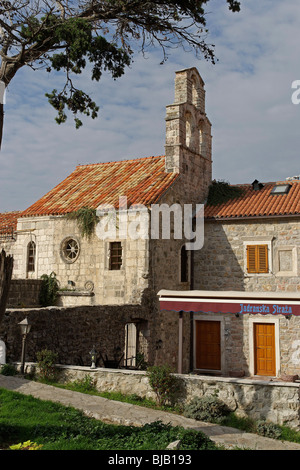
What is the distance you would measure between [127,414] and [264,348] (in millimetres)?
8647

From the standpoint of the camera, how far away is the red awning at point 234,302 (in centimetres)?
1134

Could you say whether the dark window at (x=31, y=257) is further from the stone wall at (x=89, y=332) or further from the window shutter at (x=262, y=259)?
the window shutter at (x=262, y=259)

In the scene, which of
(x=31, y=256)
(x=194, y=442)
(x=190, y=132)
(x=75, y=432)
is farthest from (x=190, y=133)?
(x=194, y=442)

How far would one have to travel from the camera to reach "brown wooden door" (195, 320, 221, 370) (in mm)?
16500

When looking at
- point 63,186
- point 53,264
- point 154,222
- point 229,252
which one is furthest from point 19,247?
point 229,252

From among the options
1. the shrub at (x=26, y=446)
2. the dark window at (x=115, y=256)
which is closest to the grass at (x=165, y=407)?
the shrub at (x=26, y=446)

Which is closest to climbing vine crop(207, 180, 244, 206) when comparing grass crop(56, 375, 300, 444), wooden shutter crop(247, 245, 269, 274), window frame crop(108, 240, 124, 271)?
wooden shutter crop(247, 245, 269, 274)

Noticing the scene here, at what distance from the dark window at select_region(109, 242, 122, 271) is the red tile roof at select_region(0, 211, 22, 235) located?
7.32 meters

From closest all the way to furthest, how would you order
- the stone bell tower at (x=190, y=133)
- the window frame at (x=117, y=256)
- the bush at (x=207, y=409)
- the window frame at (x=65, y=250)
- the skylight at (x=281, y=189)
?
the bush at (x=207, y=409)
the window frame at (x=117, y=256)
the window frame at (x=65, y=250)
the stone bell tower at (x=190, y=133)
the skylight at (x=281, y=189)

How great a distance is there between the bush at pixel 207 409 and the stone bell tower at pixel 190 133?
9880 mm

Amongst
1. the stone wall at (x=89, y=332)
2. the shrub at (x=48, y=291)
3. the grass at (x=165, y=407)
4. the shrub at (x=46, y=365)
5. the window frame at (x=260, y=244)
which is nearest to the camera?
the grass at (x=165, y=407)

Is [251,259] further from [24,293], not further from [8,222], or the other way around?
[8,222]

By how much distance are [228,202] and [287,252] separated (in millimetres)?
3378

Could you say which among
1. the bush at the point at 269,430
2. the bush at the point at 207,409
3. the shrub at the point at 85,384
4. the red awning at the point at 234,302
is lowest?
the bush at the point at 269,430
